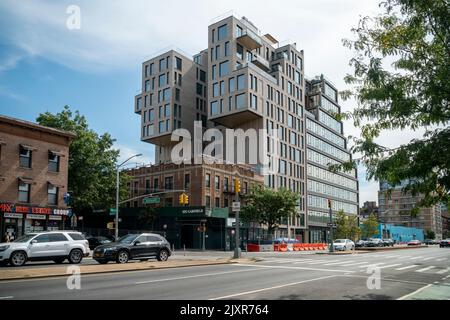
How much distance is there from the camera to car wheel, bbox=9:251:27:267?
20172 mm

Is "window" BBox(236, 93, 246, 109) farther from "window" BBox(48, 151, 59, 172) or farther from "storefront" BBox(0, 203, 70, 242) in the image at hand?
"storefront" BBox(0, 203, 70, 242)

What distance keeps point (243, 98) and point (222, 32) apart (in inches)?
519

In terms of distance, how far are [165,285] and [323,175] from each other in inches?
3361

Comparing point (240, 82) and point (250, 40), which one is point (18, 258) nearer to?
point (240, 82)

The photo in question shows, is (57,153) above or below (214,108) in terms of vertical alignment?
below

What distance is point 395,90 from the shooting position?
11.1 m

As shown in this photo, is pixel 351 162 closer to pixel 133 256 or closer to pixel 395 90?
pixel 395 90

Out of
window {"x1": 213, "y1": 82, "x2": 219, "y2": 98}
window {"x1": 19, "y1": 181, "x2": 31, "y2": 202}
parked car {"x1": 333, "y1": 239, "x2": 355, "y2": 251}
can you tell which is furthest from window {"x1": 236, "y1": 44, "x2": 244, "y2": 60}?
window {"x1": 19, "y1": 181, "x2": 31, "y2": 202}

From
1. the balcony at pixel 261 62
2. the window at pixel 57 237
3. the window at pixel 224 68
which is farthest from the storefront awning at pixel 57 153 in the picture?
the balcony at pixel 261 62

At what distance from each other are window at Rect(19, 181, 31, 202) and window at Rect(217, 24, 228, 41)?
47612 millimetres

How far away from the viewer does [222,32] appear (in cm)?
7469

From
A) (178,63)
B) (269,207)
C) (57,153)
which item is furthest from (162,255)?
(178,63)

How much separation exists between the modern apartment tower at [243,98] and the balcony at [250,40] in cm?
17
